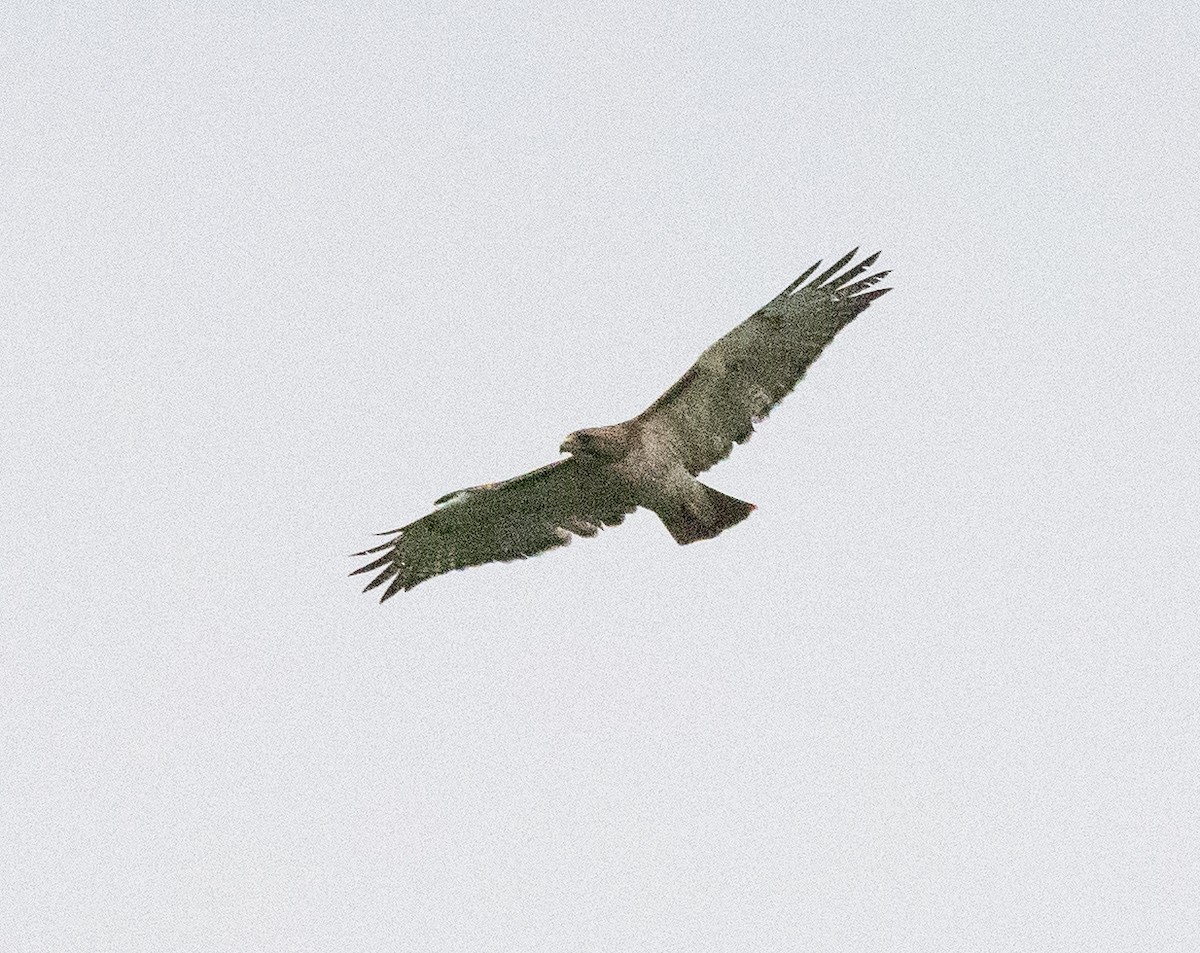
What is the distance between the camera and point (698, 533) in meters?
11.2

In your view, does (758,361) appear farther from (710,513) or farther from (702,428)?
(710,513)

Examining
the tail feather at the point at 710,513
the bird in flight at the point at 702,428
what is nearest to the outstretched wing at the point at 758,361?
the bird in flight at the point at 702,428

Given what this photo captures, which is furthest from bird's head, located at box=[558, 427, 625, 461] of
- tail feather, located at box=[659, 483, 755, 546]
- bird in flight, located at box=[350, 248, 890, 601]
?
tail feather, located at box=[659, 483, 755, 546]

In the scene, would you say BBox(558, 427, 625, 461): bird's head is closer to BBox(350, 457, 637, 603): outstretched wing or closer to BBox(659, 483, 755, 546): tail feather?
BBox(350, 457, 637, 603): outstretched wing

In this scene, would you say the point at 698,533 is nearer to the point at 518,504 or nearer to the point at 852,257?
the point at 518,504

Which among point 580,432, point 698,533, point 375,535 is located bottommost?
point 698,533

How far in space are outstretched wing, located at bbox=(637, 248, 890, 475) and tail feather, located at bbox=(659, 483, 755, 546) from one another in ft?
1.41

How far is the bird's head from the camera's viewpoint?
10875 mm

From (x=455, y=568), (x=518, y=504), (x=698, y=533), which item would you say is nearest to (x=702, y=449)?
(x=698, y=533)

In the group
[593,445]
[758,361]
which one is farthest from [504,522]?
[758,361]

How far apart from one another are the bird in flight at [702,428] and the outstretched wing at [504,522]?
2cm

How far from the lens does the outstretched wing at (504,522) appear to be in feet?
37.9

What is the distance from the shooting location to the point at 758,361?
11.0 meters

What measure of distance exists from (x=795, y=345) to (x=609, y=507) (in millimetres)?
1886
